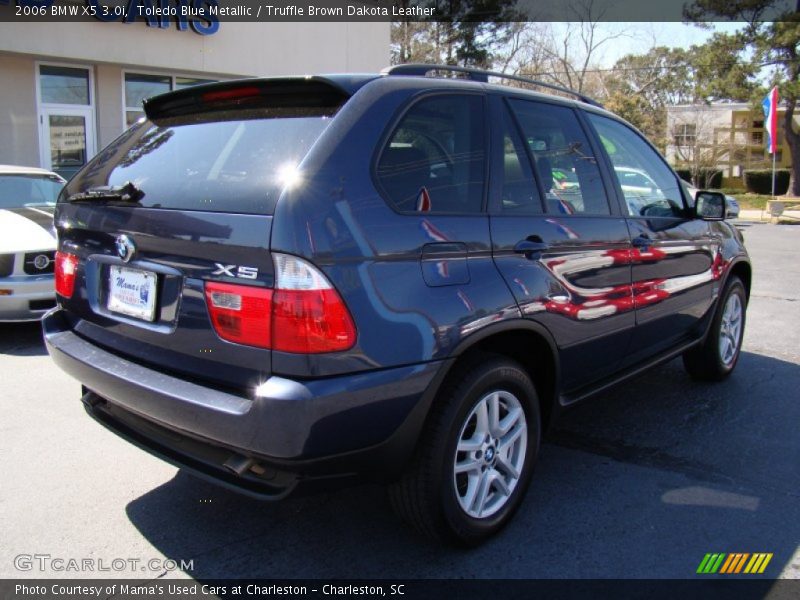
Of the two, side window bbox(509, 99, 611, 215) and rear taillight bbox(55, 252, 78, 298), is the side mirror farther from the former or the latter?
rear taillight bbox(55, 252, 78, 298)

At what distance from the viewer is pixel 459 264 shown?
2.62 meters

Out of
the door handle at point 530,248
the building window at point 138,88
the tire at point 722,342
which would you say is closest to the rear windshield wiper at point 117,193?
the door handle at point 530,248

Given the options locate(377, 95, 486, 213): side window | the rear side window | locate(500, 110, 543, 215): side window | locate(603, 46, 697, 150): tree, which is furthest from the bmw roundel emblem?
locate(603, 46, 697, 150): tree

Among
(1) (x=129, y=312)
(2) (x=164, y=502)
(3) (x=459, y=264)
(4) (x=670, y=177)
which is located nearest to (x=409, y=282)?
(3) (x=459, y=264)

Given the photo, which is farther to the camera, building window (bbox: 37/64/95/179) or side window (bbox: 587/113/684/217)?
building window (bbox: 37/64/95/179)

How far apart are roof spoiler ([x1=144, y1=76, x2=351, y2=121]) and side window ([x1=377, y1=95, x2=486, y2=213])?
30cm

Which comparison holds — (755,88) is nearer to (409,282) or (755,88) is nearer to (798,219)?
(798,219)

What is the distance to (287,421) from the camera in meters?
2.20

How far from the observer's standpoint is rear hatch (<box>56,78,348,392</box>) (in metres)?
2.34

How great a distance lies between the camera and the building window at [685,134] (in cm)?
3632

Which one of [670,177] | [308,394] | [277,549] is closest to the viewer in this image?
[308,394]

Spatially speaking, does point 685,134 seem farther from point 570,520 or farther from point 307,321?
point 307,321

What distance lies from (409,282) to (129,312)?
1155 mm

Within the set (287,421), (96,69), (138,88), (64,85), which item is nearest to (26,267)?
(287,421)
